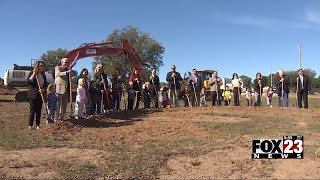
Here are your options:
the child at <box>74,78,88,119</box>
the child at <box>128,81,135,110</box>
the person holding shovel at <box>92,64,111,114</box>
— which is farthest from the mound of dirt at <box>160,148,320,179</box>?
the child at <box>128,81,135,110</box>

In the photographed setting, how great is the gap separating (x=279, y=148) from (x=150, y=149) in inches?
106

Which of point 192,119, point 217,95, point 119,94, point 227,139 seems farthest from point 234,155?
point 217,95

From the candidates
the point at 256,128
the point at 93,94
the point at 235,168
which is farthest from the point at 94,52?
the point at 235,168

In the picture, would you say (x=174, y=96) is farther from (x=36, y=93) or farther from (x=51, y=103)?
(x=36, y=93)

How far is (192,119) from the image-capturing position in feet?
43.8

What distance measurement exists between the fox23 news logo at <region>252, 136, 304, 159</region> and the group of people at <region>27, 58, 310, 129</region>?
20.4 ft

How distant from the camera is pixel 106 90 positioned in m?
15.6

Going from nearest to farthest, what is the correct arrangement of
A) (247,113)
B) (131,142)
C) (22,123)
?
(131,142) < (22,123) < (247,113)

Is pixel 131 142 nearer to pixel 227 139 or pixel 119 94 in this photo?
pixel 227 139

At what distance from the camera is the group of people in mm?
11172

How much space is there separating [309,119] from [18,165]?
32.2ft

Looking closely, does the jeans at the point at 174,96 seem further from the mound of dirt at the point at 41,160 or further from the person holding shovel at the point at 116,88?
the mound of dirt at the point at 41,160

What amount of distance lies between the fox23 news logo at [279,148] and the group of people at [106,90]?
6223 mm

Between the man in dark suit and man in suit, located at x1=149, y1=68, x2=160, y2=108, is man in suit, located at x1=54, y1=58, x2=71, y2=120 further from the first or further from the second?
the man in dark suit
